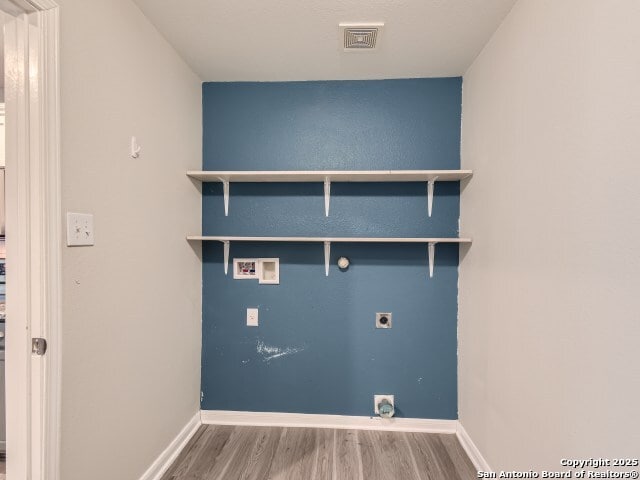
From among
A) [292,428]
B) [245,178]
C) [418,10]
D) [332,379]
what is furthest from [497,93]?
[292,428]

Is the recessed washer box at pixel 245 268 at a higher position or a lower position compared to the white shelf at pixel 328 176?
lower

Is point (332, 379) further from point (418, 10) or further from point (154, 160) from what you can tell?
point (418, 10)

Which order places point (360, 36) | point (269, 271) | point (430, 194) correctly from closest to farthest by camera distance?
point (360, 36), point (430, 194), point (269, 271)

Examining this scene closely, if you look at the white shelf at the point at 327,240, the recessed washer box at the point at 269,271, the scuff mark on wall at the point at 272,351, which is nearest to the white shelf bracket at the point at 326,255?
the white shelf at the point at 327,240

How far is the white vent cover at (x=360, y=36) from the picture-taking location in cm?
151

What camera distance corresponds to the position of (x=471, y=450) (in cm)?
175

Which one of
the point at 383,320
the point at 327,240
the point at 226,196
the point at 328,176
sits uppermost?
the point at 328,176

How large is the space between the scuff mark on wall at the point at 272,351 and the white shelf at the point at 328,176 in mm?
960

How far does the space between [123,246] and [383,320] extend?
158 cm

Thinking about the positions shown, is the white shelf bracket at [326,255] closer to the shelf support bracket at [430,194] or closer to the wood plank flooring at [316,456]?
the shelf support bracket at [430,194]

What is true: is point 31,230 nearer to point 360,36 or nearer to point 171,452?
point 171,452

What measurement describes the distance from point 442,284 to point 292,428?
1409mm

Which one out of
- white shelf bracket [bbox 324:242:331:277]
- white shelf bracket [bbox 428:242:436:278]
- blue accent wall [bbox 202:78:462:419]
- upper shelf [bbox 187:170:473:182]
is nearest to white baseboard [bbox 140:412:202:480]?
blue accent wall [bbox 202:78:462:419]

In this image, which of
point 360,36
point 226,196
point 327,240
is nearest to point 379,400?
point 327,240
